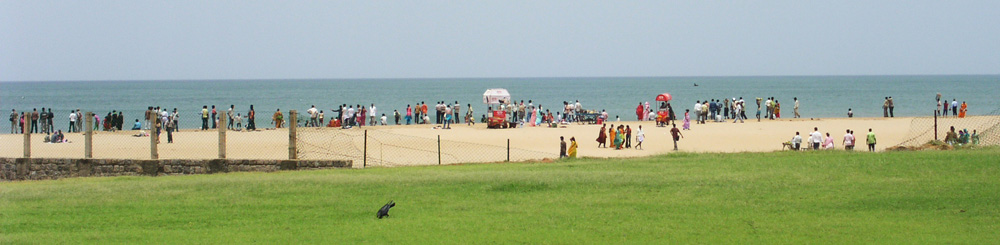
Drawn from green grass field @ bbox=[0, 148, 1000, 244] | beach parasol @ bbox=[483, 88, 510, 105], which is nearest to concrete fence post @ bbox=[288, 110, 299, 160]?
green grass field @ bbox=[0, 148, 1000, 244]

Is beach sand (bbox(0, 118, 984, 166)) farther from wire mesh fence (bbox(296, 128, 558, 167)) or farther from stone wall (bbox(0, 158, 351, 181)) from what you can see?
stone wall (bbox(0, 158, 351, 181))

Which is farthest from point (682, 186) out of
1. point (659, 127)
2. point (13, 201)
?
point (659, 127)

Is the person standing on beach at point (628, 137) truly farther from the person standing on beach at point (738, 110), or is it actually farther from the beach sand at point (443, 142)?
the person standing on beach at point (738, 110)

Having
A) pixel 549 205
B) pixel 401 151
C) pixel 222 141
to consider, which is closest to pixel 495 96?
pixel 401 151

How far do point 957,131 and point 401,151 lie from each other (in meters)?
21.2

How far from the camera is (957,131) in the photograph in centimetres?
3456

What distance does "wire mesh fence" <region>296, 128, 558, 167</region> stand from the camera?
24.6 m

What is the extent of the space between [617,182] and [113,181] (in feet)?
33.3

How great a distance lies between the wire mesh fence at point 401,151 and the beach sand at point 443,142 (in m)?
0.03

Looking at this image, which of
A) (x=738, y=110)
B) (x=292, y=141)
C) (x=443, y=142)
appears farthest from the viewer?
(x=738, y=110)

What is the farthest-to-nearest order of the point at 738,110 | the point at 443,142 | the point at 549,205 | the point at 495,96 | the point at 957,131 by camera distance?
the point at 495,96 → the point at 738,110 → the point at 957,131 → the point at 443,142 → the point at 549,205

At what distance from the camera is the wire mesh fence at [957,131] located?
25.5 metres

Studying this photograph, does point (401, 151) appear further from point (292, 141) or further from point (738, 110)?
point (738, 110)

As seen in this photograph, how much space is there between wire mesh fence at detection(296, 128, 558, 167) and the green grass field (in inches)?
201
